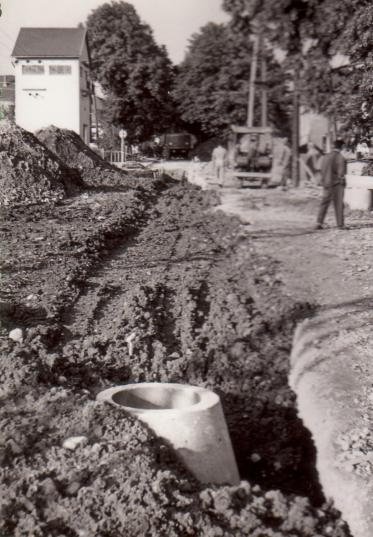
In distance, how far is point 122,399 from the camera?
550cm

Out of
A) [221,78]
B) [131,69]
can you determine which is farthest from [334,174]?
[131,69]

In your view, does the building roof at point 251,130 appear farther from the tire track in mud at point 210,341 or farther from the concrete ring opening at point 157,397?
the concrete ring opening at point 157,397

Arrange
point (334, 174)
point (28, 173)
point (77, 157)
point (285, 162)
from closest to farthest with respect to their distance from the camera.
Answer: point (334, 174) < point (28, 173) < point (285, 162) < point (77, 157)

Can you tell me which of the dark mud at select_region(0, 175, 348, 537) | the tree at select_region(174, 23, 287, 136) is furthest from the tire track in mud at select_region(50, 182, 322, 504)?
the tree at select_region(174, 23, 287, 136)

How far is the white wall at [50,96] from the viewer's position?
45938mm

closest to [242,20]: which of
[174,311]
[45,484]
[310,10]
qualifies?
[310,10]

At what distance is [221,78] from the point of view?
28.9 metres

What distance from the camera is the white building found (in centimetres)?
4694

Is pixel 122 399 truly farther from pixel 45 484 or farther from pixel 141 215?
pixel 141 215

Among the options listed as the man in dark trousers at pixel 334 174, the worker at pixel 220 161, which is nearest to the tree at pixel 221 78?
the worker at pixel 220 161

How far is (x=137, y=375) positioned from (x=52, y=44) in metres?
45.7

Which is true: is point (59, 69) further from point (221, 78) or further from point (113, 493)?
point (113, 493)

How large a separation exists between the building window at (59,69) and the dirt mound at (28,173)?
2788 centimetres

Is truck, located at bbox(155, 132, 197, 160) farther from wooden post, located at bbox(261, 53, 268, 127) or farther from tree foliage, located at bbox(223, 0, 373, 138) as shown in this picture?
tree foliage, located at bbox(223, 0, 373, 138)
